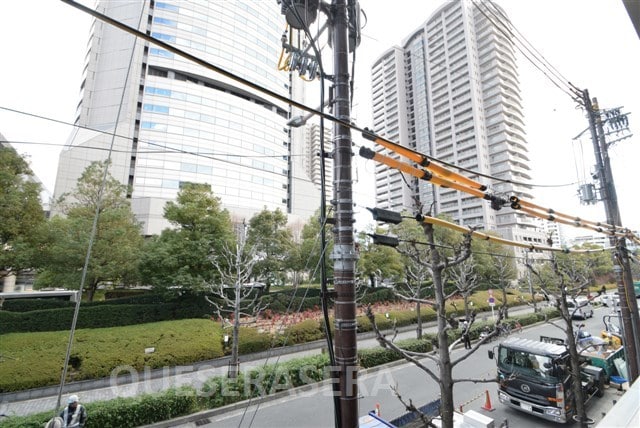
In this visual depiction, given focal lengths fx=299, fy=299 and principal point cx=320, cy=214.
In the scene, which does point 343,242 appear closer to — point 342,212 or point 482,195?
point 342,212

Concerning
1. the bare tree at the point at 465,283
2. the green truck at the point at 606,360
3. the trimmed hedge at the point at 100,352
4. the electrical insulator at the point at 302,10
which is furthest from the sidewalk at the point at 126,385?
the green truck at the point at 606,360

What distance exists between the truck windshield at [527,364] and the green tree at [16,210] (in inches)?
751

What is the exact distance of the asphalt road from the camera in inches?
318

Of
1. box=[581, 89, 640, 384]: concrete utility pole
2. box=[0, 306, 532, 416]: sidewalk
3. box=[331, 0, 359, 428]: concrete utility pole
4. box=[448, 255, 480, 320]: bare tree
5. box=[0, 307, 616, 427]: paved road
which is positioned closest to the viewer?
box=[331, 0, 359, 428]: concrete utility pole

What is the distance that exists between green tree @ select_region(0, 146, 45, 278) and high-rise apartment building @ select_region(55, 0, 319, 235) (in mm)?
22076

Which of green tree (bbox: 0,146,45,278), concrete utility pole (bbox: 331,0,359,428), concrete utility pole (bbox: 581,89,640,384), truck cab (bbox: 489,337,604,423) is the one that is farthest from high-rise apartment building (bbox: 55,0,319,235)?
concrete utility pole (bbox: 331,0,359,428)

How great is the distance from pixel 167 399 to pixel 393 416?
6109 millimetres

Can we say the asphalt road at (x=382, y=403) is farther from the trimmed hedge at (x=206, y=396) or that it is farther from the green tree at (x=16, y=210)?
the green tree at (x=16, y=210)

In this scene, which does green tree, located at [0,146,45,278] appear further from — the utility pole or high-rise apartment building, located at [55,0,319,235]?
high-rise apartment building, located at [55,0,319,235]

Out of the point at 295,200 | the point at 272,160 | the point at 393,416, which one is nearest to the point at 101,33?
the point at 272,160

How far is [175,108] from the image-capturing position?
4019cm

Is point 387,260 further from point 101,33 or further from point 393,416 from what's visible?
point 101,33

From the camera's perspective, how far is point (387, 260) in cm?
2327

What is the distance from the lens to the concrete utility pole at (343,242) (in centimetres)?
321
